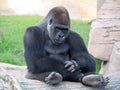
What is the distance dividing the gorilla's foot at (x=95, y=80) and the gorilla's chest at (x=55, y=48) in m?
0.34

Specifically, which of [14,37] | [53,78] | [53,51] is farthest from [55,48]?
[14,37]

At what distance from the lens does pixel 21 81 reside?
2906mm

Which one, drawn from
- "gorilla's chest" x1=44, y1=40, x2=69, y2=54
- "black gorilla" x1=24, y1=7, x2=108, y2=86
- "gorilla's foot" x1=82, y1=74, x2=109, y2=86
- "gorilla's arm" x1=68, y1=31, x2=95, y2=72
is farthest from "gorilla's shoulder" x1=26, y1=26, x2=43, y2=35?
"gorilla's foot" x1=82, y1=74, x2=109, y2=86

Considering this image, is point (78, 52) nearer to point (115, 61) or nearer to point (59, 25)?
point (59, 25)

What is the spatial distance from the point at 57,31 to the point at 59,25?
0.18ft

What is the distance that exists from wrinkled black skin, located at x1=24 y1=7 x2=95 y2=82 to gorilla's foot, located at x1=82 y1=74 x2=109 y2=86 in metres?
0.13

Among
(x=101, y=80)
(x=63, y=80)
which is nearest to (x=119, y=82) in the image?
(x=101, y=80)

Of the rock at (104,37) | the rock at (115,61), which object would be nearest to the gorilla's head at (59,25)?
the rock at (115,61)

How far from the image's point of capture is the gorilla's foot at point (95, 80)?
2928 millimetres

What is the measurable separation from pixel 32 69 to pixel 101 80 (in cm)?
53

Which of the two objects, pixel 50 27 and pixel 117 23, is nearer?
pixel 50 27

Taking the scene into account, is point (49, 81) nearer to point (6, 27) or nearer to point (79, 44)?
point (79, 44)

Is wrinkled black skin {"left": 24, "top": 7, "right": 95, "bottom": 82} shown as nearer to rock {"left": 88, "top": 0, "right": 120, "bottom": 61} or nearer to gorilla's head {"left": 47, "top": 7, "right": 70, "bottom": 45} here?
gorilla's head {"left": 47, "top": 7, "right": 70, "bottom": 45}

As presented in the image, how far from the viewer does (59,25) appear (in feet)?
10.0
